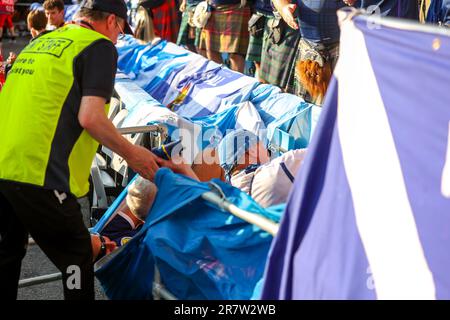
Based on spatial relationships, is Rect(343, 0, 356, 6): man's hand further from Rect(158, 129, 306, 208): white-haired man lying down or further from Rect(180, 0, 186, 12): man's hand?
Rect(180, 0, 186, 12): man's hand

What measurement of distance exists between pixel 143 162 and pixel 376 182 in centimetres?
116

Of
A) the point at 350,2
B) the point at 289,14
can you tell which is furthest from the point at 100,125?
the point at 289,14

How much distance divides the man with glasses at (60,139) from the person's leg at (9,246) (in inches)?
1.5

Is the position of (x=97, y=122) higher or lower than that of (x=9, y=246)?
higher

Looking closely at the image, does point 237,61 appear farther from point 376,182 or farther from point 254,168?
point 376,182

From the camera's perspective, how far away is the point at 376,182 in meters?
2.02

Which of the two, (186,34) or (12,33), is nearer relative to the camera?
(186,34)

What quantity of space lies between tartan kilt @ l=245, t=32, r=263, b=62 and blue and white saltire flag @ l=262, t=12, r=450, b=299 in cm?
487

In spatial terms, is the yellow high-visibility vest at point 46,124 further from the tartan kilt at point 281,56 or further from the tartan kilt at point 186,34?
the tartan kilt at point 186,34

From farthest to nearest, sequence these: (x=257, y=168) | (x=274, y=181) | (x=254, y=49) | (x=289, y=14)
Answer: (x=254, y=49)
(x=289, y=14)
(x=257, y=168)
(x=274, y=181)

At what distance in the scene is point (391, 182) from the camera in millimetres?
1995
